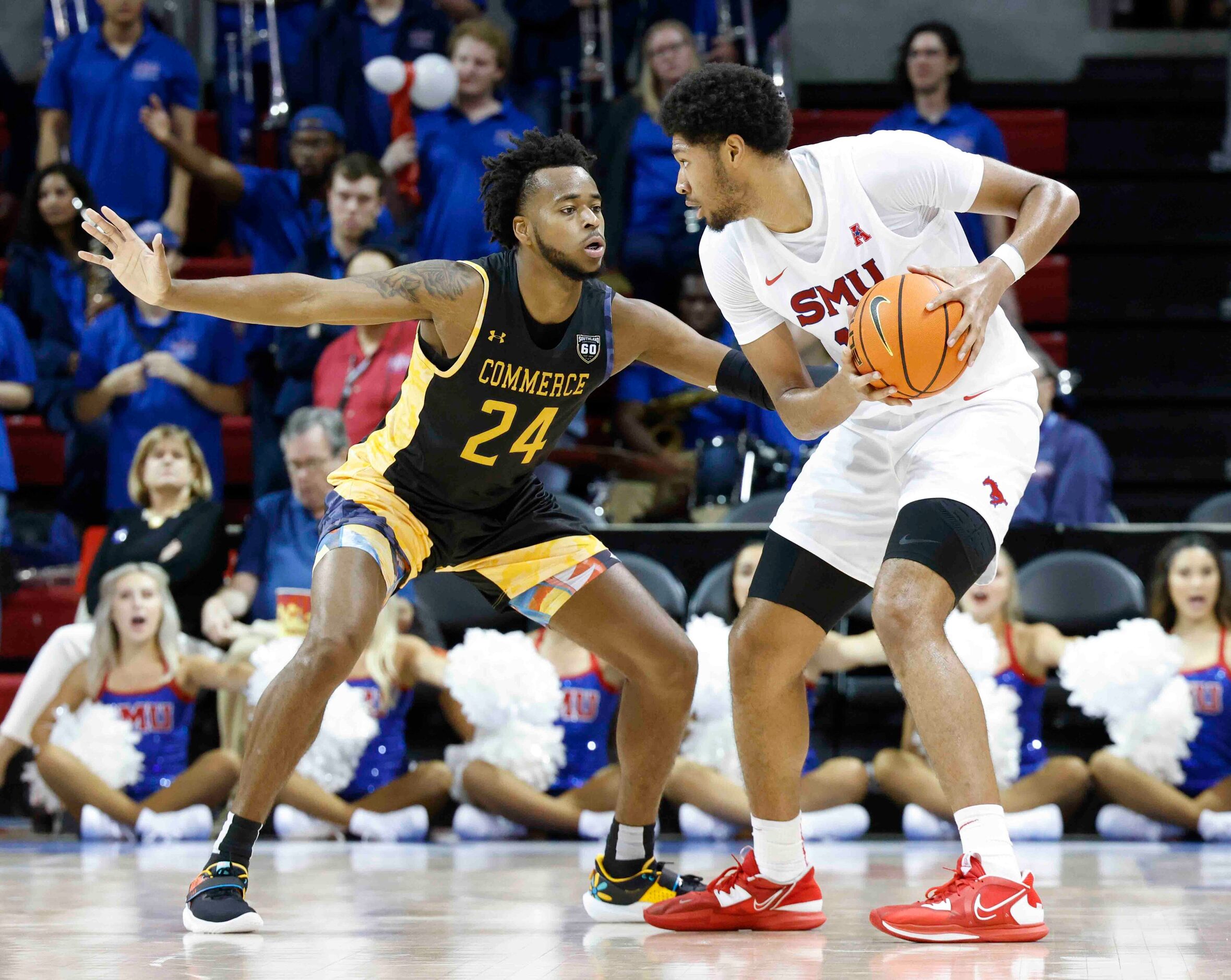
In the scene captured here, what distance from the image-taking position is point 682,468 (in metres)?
7.30

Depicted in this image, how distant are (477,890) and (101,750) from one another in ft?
7.51

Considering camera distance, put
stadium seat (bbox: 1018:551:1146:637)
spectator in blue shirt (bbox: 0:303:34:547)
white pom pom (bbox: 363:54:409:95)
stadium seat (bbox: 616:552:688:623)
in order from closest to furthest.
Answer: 1. stadium seat (bbox: 616:552:688:623)
2. stadium seat (bbox: 1018:551:1146:637)
3. spectator in blue shirt (bbox: 0:303:34:547)
4. white pom pom (bbox: 363:54:409:95)

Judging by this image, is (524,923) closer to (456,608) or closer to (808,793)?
(808,793)

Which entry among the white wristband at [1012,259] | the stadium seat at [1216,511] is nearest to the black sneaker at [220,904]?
the white wristband at [1012,259]

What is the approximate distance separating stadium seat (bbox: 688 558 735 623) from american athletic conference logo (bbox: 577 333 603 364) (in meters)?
2.50

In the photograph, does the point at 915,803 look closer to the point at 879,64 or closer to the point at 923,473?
the point at 923,473

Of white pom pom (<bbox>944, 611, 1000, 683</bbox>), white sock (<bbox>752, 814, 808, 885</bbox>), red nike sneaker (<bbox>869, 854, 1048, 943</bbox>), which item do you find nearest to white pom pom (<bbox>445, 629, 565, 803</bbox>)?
white pom pom (<bbox>944, 611, 1000, 683</bbox>)

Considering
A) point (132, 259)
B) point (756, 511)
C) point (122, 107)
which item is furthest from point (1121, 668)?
point (122, 107)

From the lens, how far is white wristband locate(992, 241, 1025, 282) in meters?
3.47

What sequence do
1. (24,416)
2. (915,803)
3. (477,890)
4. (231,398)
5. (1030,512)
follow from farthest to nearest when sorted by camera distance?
(24,416) → (231,398) → (1030,512) → (915,803) → (477,890)

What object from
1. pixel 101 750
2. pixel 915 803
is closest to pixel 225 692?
pixel 101 750

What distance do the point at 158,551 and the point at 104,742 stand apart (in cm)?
81

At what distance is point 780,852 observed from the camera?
3781 mm

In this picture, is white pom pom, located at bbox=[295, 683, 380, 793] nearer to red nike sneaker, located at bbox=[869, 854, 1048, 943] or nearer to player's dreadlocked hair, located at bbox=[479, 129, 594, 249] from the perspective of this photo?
player's dreadlocked hair, located at bbox=[479, 129, 594, 249]
